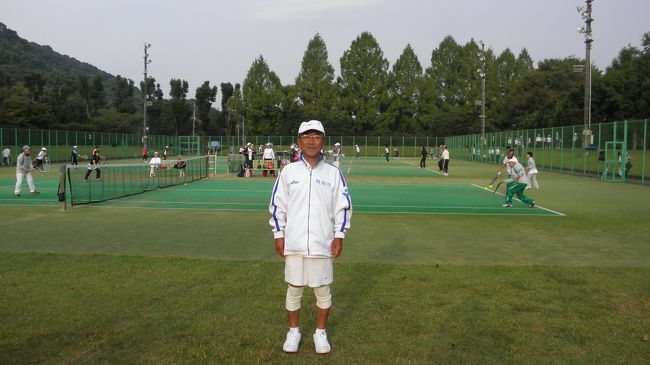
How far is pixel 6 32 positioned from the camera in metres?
124

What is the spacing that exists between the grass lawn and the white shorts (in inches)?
24.8

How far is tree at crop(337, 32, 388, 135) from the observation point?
8694 cm

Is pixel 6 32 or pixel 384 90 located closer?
pixel 384 90

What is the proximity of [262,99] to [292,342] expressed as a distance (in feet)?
278

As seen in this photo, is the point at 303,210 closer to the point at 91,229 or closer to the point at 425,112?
the point at 91,229

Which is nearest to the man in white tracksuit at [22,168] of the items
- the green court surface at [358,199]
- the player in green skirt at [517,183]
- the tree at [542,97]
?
the green court surface at [358,199]

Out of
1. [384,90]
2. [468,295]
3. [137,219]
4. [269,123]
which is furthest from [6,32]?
[468,295]

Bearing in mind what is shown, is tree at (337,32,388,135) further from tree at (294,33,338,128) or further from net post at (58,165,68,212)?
net post at (58,165,68,212)

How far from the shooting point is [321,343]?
4762 millimetres

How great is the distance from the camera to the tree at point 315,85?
86.9 m

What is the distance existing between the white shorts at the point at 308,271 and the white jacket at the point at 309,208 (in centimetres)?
7

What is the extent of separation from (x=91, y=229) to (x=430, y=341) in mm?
8454

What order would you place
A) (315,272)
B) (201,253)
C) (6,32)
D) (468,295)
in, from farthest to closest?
(6,32) → (201,253) → (468,295) → (315,272)

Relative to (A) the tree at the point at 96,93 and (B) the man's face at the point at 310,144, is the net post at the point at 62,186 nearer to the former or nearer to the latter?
(B) the man's face at the point at 310,144
